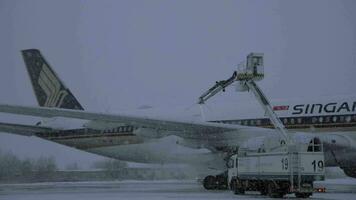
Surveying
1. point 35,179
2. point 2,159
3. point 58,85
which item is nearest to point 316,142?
point 58,85

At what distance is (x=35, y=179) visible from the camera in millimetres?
40969

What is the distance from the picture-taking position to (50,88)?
3506 centimetres

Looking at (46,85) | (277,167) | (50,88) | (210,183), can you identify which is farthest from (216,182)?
(46,85)

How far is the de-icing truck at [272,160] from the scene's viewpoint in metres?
18.1

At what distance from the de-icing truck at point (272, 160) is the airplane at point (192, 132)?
833mm

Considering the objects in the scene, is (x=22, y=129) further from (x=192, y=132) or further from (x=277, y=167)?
(x=277, y=167)

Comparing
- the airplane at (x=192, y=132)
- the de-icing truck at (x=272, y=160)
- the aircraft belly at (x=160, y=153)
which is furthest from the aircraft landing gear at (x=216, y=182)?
the de-icing truck at (x=272, y=160)

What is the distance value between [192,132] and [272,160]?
21.4 feet

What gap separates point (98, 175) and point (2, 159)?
38.0 feet

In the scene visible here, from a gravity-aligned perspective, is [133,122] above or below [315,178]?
above

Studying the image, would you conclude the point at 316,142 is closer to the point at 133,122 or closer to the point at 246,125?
the point at 246,125

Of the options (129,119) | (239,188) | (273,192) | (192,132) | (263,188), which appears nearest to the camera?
(273,192)

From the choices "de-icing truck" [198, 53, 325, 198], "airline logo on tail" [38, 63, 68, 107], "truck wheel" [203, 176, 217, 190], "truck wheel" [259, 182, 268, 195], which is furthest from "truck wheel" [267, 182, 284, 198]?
"airline logo on tail" [38, 63, 68, 107]

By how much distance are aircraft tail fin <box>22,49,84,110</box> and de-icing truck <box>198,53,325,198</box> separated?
14.5 meters
